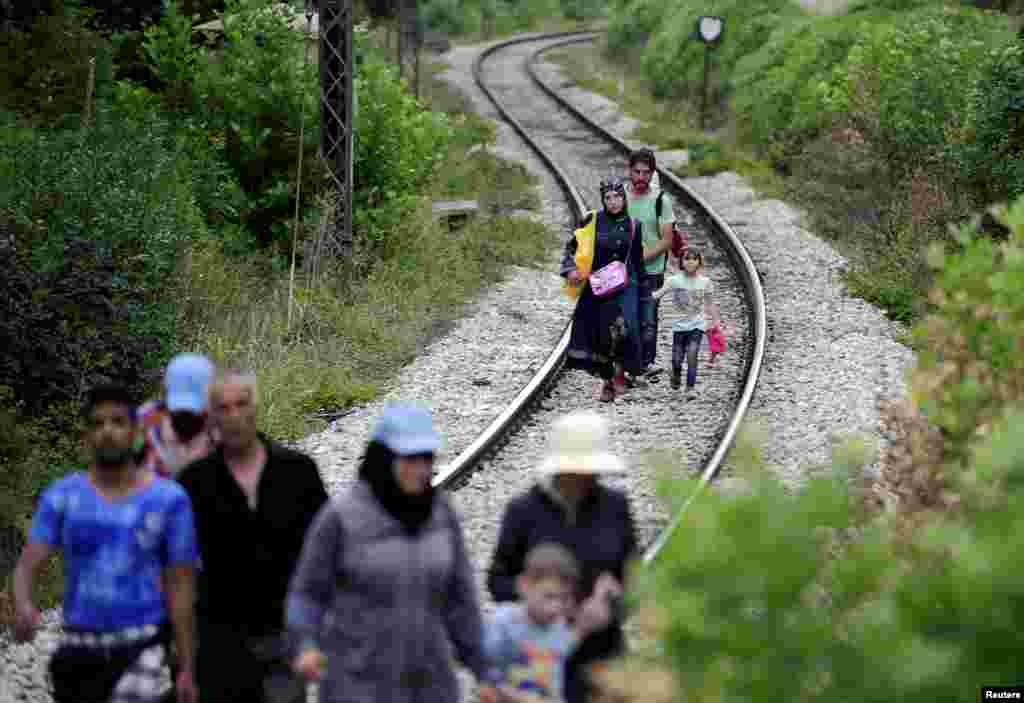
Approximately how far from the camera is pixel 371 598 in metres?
5.30

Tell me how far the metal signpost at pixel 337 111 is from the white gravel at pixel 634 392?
184 cm

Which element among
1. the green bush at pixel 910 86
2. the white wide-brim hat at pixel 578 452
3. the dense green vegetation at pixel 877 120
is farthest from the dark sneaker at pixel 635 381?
the green bush at pixel 910 86

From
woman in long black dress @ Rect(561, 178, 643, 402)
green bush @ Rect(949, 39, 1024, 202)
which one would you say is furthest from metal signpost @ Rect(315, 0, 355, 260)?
green bush @ Rect(949, 39, 1024, 202)

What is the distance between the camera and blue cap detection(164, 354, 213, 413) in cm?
609

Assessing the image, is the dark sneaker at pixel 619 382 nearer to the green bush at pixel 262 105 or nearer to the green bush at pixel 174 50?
the green bush at pixel 262 105

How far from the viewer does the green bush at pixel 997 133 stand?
18.3m

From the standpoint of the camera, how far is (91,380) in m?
12.8

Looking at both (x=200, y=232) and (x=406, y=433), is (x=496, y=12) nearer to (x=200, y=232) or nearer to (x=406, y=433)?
(x=200, y=232)

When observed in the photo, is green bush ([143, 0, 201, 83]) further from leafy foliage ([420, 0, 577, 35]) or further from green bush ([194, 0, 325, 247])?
leafy foliage ([420, 0, 577, 35])

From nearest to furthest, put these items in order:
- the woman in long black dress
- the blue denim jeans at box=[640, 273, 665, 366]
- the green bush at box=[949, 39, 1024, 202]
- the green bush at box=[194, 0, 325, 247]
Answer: the woman in long black dress < the blue denim jeans at box=[640, 273, 665, 366] < the green bush at box=[949, 39, 1024, 202] < the green bush at box=[194, 0, 325, 247]

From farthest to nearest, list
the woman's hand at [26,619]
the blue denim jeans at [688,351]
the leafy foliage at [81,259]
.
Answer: the blue denim jeans at [688,351] → the leafy foliage at [81,259] → the woman's hand at [26,619]

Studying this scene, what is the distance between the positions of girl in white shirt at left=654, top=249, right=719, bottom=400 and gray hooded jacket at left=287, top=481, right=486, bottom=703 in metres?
7.86

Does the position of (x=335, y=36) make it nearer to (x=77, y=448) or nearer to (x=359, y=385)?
(x=359, y=385)

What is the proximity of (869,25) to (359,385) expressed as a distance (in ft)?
63.0
